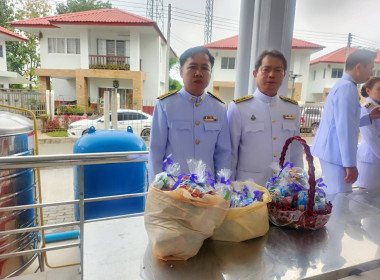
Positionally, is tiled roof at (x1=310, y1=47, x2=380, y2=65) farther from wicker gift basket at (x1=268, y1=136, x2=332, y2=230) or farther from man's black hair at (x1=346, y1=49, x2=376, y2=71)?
wicker gift basket at (x1=268, y1=136, x2=332, y2=230)

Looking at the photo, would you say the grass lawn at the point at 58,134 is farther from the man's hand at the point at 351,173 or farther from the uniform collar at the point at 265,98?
the man's hand at the point at 351,173

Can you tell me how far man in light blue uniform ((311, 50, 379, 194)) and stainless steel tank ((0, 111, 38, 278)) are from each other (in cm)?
232

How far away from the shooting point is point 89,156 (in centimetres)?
154

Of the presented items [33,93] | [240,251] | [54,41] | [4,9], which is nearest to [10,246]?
[240,251]

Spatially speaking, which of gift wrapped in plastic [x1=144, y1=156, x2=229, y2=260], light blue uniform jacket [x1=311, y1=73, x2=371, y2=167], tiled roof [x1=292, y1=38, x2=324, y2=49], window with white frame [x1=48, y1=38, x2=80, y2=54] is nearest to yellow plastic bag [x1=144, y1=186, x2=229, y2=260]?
gift wrapped in plastic [x1=144, y1=156, x2=229, y2=260]

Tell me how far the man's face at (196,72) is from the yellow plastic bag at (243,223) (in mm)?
821

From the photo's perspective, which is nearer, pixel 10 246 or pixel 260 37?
pixel 10 246

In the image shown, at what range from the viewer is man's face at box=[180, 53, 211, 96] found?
4.86 feet

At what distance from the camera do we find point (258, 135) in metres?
1.68

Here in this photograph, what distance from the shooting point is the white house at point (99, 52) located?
13.1 m

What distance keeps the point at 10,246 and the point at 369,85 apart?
3330 millimetres

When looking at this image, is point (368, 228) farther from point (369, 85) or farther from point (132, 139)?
point (132, 139)

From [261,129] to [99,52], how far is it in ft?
47.0

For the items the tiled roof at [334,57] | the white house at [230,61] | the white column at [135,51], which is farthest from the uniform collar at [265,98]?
the tiled roof at [334,57]
